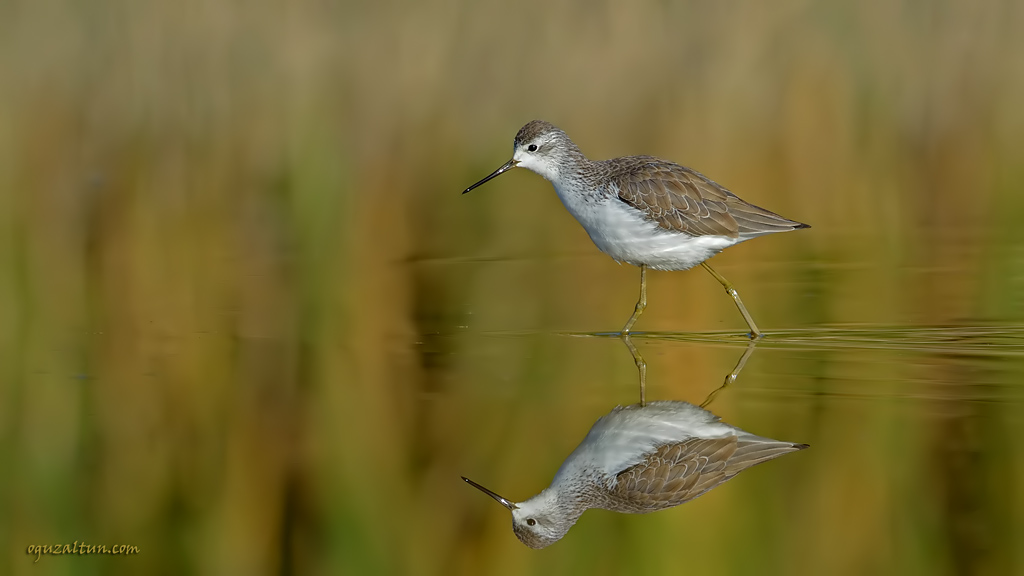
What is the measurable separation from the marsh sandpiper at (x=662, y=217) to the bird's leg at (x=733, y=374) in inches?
17.2

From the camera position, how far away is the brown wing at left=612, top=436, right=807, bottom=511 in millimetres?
4742

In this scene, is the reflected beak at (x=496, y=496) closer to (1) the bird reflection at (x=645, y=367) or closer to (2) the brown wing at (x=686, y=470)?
(2) the brown wing at (x=686, y=470)

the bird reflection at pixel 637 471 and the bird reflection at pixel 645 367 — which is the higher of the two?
the bird reflection at pixel 645 367

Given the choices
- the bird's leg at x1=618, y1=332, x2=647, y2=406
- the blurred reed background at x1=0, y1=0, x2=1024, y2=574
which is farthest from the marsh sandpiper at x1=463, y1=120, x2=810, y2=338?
the blurred reed background at x1=0, y1=0, x2=1024, y2=574

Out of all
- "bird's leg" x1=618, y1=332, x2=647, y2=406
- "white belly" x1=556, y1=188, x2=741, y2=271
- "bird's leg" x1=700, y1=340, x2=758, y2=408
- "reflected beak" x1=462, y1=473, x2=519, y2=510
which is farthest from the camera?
"white belly" x1=556, y1=188, x2=741, y2=271

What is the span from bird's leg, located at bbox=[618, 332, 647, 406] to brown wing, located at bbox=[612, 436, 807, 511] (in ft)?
2.65

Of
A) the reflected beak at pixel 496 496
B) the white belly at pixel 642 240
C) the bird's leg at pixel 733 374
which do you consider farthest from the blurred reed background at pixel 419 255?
the white belly at pixel 642 240

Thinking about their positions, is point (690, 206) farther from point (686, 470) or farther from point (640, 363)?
point (686, 470)

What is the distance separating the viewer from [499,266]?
977cm

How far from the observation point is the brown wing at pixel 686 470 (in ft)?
15.6

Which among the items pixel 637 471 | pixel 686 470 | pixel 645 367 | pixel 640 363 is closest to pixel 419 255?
pixel 640 363

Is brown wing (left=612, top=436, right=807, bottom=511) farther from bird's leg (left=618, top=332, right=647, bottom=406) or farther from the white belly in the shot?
the white belly

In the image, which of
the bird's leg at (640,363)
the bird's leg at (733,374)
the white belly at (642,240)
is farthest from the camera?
the white belly at (642,240)

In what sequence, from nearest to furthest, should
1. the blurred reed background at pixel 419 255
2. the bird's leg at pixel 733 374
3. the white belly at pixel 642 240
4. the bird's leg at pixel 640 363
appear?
the blurred reed background at pixel 419 255 < the bird's leg at pixel 733 374 < the bird's leg at pixel 640 363 < the white belly at pixel 642 240
